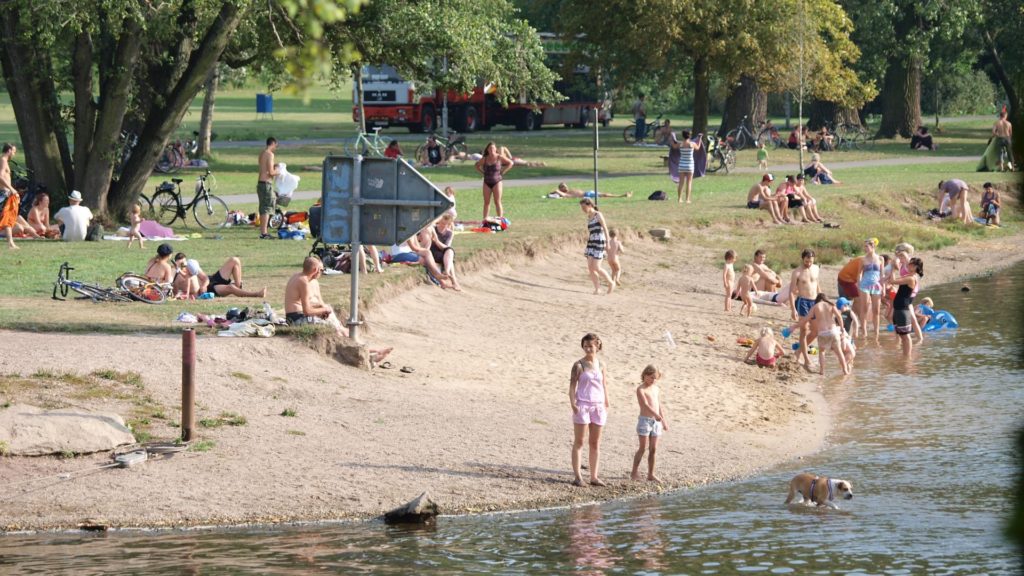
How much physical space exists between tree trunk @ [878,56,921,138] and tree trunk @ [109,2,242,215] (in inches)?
1419

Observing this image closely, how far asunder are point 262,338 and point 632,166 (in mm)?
29763

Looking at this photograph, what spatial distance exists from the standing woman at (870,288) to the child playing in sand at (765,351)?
2.38 meters

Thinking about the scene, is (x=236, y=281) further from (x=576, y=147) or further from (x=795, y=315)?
(x=576, y=147)

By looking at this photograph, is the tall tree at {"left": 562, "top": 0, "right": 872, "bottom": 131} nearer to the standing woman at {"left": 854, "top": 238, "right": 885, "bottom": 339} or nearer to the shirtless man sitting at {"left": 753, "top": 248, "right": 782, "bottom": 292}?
the shirtless man sitting at {"left": 753, "top": 248, "right": 782, "bottom": 292}

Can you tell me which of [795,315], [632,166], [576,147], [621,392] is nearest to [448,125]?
[576,147]

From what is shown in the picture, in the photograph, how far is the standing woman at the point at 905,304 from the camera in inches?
832

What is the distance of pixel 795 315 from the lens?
22.5m

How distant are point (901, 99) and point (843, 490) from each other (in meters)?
46.3

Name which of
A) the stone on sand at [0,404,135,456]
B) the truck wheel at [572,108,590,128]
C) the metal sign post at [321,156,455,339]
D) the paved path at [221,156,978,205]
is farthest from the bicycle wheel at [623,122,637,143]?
the stone on sand at [0,404,135,456]

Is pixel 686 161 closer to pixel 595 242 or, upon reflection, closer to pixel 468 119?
pixel 595 242

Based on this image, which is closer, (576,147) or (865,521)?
(865,521)

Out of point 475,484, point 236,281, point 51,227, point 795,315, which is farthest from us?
point 51,227

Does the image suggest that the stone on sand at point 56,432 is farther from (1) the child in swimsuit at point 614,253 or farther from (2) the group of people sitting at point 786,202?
(2) the group of people sitting at point 786,202

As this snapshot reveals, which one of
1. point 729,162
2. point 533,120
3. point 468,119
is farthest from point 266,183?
point 533,120
